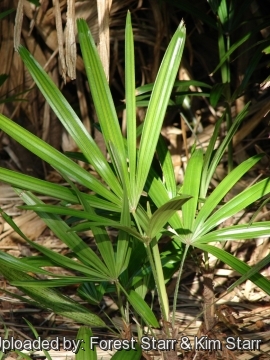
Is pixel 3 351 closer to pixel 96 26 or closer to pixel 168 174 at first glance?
pixel 168 174

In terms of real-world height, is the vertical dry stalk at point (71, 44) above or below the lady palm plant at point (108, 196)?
above

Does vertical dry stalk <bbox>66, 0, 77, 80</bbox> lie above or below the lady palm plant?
above

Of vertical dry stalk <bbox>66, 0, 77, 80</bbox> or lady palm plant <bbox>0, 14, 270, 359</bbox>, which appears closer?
Result: lady palm plant <bbox>0, 14, 270, 359</bbox>

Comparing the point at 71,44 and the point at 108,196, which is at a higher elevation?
the point at 71,44

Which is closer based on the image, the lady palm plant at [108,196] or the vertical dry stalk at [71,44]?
the lady palm plant at [108,196]

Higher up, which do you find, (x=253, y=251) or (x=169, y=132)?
(x=169, y=132)

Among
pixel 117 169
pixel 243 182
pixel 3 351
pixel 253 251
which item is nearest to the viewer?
pixel 117 169

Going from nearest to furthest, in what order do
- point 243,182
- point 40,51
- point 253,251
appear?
point 253,251 < point 243,182 < point 40,51

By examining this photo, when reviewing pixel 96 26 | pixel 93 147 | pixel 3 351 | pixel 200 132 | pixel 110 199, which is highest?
pixel 96 26

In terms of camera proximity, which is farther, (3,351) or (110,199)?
(3,351)

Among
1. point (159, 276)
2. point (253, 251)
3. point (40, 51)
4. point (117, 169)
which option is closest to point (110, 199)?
point (117, 169)

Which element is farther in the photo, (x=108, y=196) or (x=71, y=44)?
(x=71, y=44)
